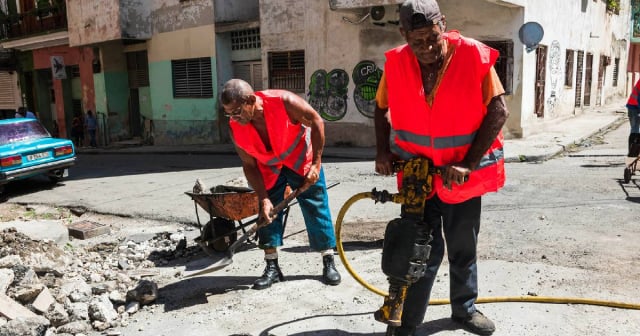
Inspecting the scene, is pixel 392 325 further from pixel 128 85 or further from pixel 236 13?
pixel 128 85

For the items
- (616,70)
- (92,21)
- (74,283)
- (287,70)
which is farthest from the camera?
(616,70)

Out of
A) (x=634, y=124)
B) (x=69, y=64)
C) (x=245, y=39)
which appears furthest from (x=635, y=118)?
(x=69, y=64)

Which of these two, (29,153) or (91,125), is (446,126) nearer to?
(29,153)

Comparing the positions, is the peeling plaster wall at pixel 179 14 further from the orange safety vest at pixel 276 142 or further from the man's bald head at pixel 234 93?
the man's bald head at pixel 234 93

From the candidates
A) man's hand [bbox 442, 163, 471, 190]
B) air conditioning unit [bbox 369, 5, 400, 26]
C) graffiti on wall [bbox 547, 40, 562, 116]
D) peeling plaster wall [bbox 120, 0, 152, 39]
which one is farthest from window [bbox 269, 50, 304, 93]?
man's hand [bbox 442, 163, 471, 190]

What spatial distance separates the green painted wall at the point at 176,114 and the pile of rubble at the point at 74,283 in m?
11.4

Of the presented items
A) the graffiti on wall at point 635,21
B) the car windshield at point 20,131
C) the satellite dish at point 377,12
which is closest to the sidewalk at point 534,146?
the satellite dish at point 377,12

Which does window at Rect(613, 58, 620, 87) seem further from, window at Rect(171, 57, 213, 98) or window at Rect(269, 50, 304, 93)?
window at Rect(171, 57, 213, 98)

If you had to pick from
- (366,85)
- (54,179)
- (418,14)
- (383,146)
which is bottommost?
(54,179)

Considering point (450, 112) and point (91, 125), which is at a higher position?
point (450, 112)

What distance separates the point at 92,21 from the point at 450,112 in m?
18.7

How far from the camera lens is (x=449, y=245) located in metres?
2.98

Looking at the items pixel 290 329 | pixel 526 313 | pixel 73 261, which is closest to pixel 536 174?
pixel 526 313

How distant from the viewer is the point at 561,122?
16.0 m
